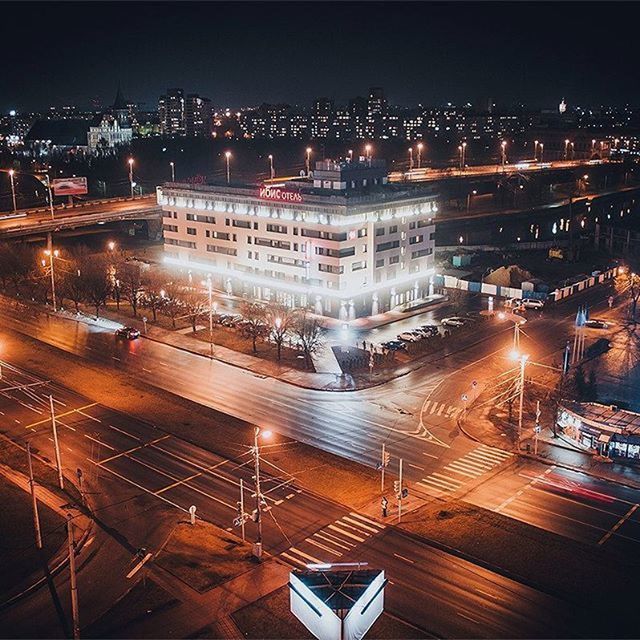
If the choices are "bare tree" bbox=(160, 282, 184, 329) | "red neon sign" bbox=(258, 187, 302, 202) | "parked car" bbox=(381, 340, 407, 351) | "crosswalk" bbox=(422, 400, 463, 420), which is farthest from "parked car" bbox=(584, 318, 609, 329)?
"bare tree" bbox=(160, 282, 184, 329)

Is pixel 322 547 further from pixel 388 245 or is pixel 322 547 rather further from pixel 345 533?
pixel 388 245

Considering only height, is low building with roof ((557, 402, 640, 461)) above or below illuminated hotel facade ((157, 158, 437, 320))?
below

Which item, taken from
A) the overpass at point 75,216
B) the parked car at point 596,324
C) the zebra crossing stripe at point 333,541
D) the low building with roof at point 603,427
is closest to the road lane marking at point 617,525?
the low building with roof at point 603,427

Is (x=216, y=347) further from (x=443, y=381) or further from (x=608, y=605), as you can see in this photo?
(x=608, y=605)

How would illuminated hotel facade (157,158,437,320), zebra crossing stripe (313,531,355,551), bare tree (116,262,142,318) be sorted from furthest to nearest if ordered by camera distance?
bare tree (116,262,142,318)
illuminated hotel facade (157,158,437,320)
zebra crossing stripe (313,531,355,551)

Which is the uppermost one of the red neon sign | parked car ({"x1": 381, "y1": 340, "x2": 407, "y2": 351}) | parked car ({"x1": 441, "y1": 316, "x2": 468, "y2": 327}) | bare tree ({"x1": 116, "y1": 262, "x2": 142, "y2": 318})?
the red neon sign

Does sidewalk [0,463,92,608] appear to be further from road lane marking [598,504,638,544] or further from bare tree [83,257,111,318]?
bare tree [83,257,111,318]

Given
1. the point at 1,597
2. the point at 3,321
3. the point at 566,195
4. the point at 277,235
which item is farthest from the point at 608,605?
the point at 566,195

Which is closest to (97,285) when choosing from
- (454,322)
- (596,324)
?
(454,322)
